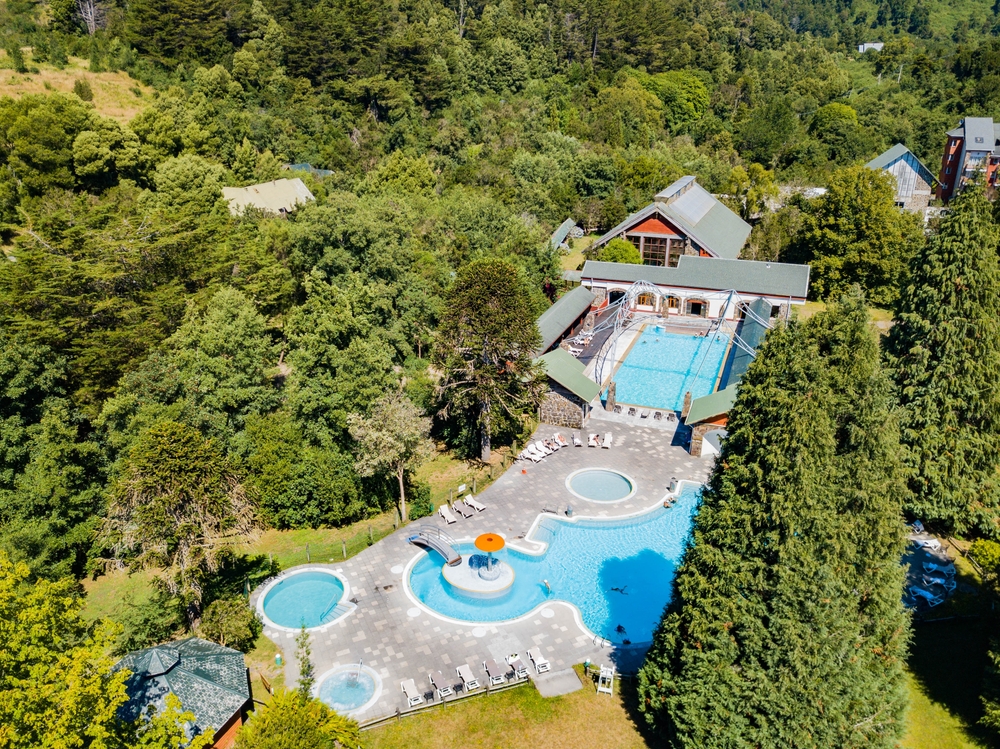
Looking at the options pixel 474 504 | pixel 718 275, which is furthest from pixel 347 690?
pixel 718 275

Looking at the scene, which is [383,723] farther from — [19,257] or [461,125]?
[461,125]

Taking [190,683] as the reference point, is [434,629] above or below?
below

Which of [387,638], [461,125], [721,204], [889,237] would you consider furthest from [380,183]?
[387,638]

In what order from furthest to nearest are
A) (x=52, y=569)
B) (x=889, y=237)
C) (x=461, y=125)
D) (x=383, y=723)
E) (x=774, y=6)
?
1. (x=774, y=6)
2. (x=461, y=125)
3. (x=889, y=237)
4. (x=52, y=569)
5. (x=383, y=723)

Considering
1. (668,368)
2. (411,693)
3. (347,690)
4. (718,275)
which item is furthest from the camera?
(718,275)

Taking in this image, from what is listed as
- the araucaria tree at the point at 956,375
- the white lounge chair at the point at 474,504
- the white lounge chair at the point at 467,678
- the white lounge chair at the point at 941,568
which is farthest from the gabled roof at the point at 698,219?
the white lounge chair at the point at 467,678

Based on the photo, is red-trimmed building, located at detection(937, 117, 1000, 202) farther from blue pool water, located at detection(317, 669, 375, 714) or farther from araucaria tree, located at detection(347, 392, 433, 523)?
blue pool water, located at detection(317, 669, 375, 714)

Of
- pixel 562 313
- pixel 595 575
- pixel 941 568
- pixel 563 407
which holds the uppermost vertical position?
pixel 562 313

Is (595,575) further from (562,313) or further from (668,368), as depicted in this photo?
(562,313)
